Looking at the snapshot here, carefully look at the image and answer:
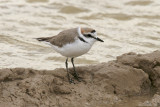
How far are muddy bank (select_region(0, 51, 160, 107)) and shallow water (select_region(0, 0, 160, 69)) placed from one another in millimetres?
3075

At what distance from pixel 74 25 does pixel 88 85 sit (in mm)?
6930

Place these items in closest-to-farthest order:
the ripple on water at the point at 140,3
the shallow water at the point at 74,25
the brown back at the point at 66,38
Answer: the brown back at the point at 66,38
the shallow water at the point at 74,25
the ripple on water at the point at 140,3

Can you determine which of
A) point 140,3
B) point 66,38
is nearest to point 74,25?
point 140,3

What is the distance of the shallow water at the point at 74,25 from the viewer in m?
10.4

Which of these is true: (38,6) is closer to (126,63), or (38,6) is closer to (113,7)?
(113,7)

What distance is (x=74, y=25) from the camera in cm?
1314

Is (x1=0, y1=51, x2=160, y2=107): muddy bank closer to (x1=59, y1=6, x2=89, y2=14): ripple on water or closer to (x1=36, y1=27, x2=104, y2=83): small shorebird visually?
(x1=36, y1=27, x2=104, y2=83): small shorebird

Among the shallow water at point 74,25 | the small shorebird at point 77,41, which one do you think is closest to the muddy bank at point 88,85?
the small shorebird at point 77,41

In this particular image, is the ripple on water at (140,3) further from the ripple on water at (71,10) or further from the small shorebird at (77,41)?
the small shorebird at (77,41)

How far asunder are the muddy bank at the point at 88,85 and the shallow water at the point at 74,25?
10.1 ft

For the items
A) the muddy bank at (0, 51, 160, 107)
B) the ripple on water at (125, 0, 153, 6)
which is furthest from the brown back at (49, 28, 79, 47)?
the ripple on water at (125, 0, 153, 6)

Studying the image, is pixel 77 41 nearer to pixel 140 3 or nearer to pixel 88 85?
pixel 88 85

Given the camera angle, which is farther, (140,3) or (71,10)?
(140,3)

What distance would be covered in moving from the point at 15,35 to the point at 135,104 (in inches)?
254
